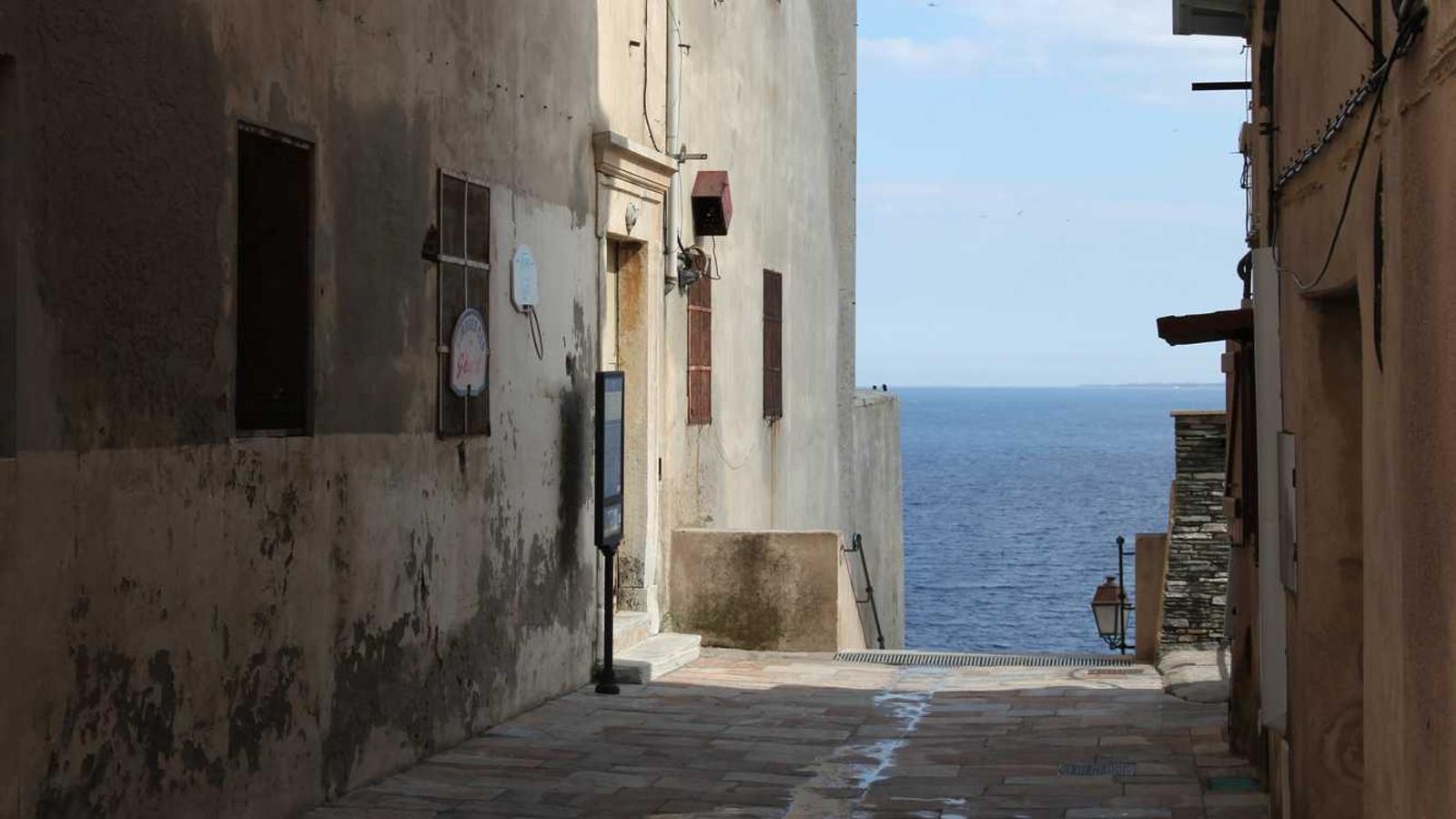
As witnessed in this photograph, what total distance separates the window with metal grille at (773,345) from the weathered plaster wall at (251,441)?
6.42 metres

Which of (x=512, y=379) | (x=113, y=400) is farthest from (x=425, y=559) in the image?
(x=113, y=400)

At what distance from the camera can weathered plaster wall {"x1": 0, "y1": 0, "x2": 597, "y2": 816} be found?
5.93 m

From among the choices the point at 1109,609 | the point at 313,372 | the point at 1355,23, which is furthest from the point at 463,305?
the point at 1109,609

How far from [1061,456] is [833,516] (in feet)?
354

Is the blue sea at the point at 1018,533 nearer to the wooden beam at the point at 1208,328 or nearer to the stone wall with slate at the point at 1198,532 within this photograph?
the stone wall with slate at the point at 1198,532

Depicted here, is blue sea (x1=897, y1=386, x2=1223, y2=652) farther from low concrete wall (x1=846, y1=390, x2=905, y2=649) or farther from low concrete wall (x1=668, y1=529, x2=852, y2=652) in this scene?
low concrete wall (x1=668, y1=529, x2=852, y2=652)

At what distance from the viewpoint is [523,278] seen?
10484mm

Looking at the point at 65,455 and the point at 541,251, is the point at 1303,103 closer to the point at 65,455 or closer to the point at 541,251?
the point at 65,455

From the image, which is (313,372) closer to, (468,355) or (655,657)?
(468,355)

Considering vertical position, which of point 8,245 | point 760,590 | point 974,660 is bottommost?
point 974,660

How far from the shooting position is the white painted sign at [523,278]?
10.4 metres

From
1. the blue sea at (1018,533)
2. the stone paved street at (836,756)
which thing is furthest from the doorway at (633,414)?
the blue sea at (1018,533)

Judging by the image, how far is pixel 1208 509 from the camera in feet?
39.9

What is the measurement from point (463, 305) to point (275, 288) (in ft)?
6.40
